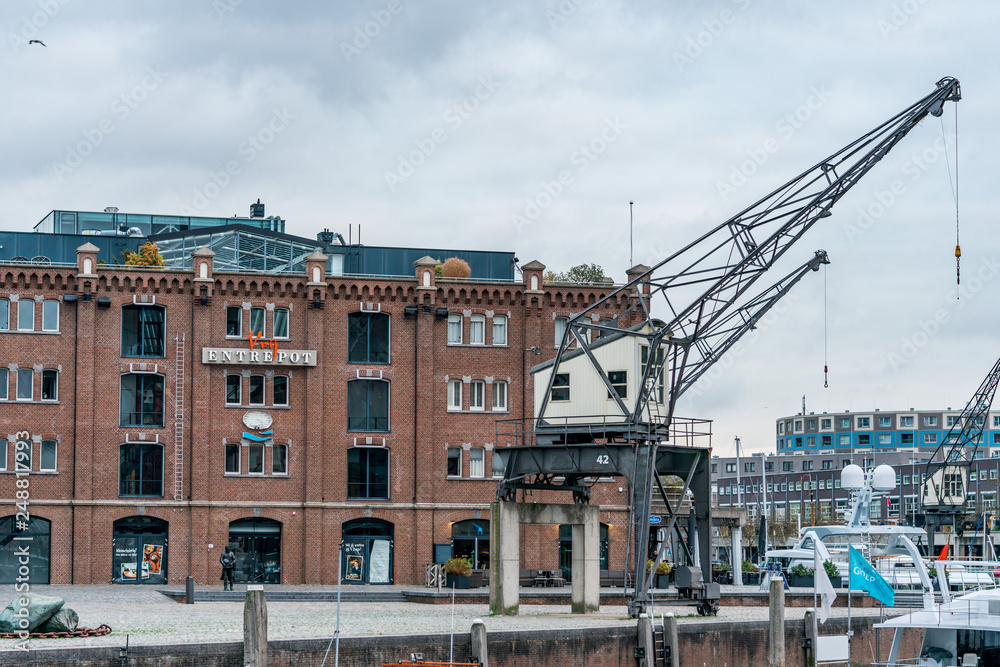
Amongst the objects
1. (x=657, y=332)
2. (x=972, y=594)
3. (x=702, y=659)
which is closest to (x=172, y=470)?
(x=657, y=332)

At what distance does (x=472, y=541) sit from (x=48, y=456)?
19213 millimetres

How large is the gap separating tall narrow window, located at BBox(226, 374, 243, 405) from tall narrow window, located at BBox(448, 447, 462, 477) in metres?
9.91

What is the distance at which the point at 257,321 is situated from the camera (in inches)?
2346

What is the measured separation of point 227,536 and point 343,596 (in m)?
9.53

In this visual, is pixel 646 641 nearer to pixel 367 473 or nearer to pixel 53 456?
pixel 367 473

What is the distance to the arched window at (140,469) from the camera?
2276 inches

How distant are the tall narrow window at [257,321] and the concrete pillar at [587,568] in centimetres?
2064

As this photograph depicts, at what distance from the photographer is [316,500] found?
193 feet

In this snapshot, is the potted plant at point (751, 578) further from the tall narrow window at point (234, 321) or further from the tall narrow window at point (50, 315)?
the tall narrow window at point (50, 315)

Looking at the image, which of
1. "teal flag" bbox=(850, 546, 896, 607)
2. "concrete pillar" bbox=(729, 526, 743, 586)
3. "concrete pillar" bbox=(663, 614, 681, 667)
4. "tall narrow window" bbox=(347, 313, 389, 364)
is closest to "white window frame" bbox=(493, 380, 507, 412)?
"tall narrow window" bbox=(347, 313, 389, 364)

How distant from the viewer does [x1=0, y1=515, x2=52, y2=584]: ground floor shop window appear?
5594cm

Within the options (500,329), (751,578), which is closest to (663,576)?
(500,329)

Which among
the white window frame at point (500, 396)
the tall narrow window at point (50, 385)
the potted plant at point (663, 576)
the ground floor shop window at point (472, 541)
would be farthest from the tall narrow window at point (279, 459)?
the potted plant at point (663, 576)

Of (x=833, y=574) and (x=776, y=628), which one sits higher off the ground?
(x=776, y=628)
